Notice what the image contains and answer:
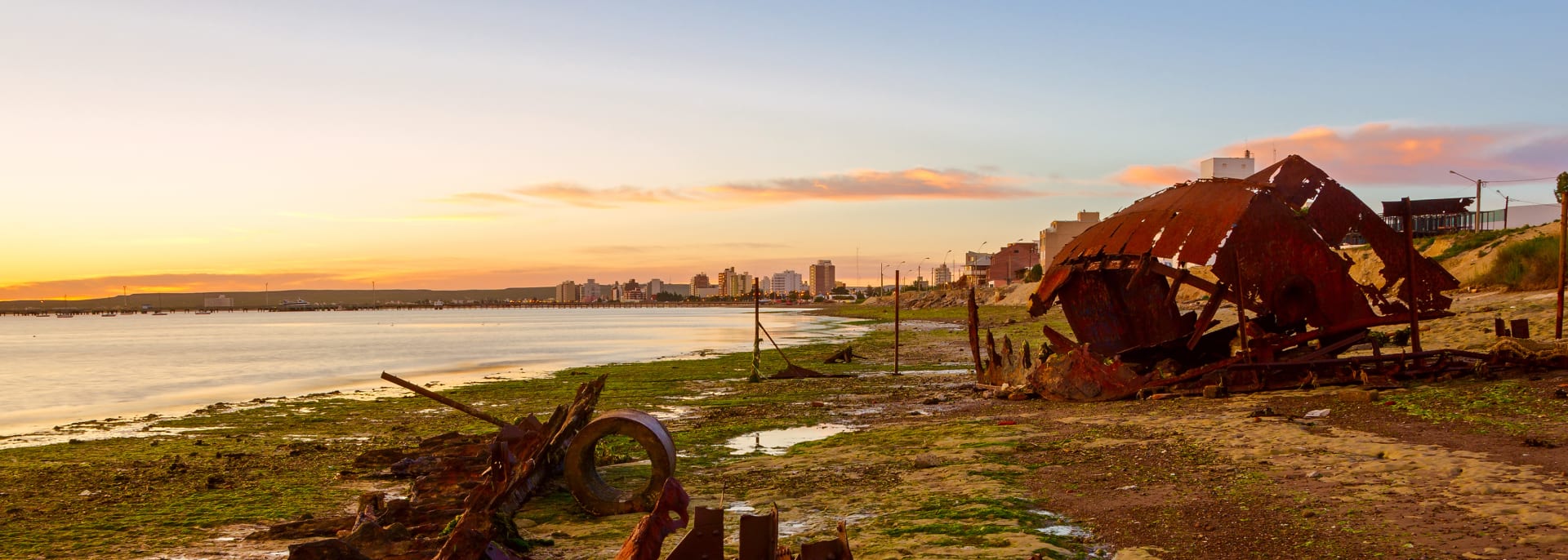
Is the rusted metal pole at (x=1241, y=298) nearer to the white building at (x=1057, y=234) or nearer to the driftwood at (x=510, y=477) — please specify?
the driftwood at (x=510, y=477)

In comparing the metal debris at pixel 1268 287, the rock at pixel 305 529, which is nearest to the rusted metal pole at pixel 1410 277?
the metal debris at pixel 1268 287

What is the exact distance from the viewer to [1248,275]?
15.8 meters

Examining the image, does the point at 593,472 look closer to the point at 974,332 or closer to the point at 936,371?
the point at 974,332

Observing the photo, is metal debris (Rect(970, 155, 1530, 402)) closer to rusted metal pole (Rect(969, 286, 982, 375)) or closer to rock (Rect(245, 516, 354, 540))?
rusted metal pole (Rect(969, 286, 982, 375))

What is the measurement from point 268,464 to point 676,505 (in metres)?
11.1

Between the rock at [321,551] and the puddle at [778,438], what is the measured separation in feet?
25.6

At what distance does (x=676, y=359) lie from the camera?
40562mm

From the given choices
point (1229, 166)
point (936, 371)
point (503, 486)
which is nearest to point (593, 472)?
point (503, 486)

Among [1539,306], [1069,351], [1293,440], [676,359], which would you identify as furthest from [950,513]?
[676,359]

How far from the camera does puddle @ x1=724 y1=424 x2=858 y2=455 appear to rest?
45.9 ft

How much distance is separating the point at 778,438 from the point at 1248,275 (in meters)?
8.28

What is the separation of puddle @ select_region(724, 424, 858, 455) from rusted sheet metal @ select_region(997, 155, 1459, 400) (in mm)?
4270

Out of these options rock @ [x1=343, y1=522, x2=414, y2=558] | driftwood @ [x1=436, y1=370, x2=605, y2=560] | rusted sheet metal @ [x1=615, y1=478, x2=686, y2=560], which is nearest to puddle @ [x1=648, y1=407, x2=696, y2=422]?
driftwood @ [x1=436, y1=370, x2=605, y2=560]

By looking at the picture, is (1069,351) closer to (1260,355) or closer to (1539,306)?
(1260,355)
